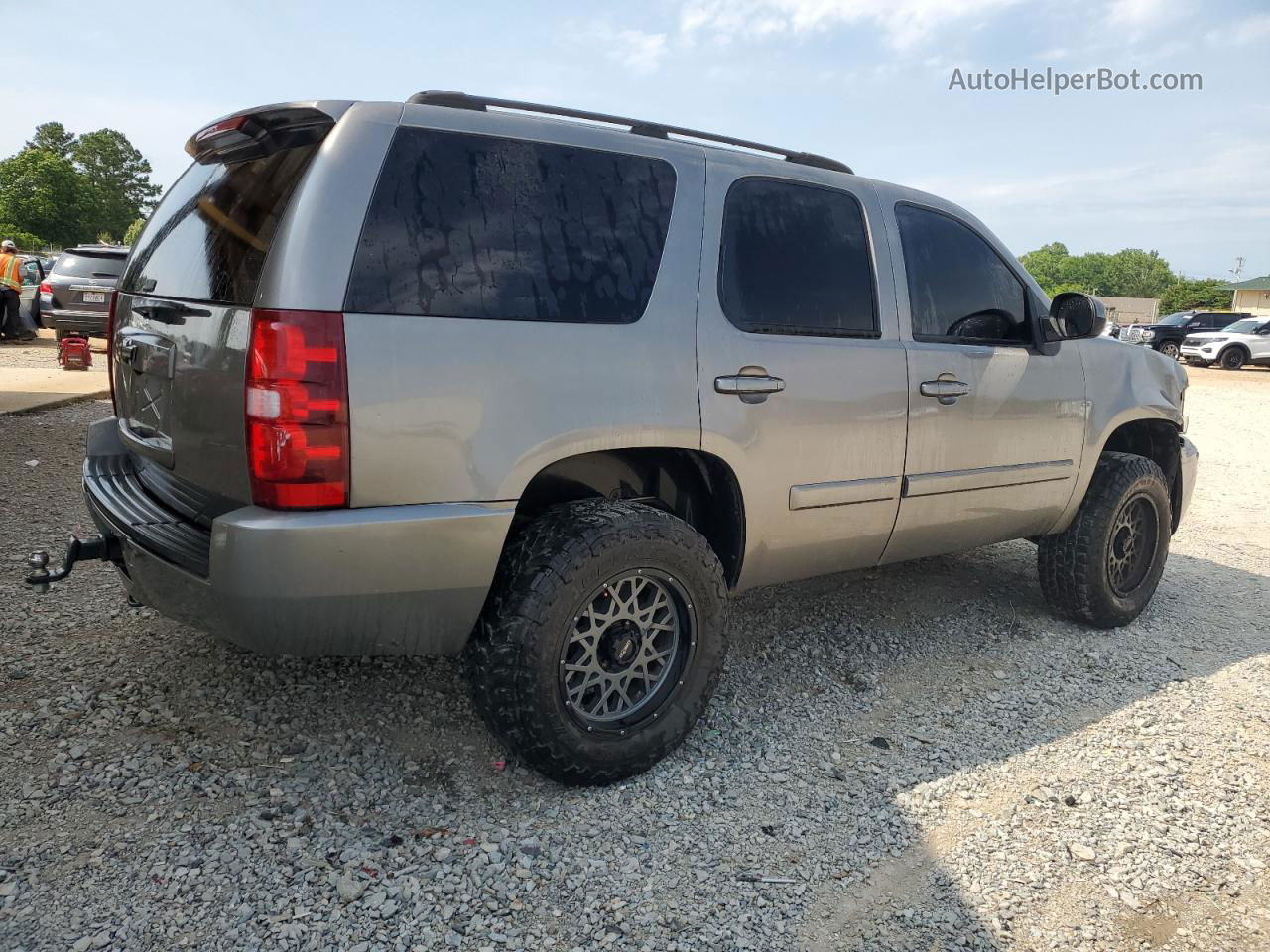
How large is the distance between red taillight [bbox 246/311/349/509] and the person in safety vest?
1373cm

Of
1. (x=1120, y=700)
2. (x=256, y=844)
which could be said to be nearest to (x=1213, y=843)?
(x=1120, y=700)

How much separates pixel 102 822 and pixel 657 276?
2.19 meters

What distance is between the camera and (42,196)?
219ft

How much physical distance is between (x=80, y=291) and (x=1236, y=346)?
2769cm

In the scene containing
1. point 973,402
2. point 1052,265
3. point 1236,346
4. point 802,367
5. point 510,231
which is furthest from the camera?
point 1052,265

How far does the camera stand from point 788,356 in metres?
3.11

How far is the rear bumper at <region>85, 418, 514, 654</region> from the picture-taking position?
90.0 inches

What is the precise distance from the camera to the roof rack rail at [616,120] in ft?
8.87

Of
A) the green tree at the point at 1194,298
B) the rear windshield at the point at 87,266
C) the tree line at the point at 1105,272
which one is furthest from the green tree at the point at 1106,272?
the rear windshield at the point at 87,266

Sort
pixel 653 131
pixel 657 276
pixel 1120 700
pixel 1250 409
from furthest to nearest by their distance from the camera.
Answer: pixel 1250 409
pixel 1120 700
pixel 653 131
pixel 657 276

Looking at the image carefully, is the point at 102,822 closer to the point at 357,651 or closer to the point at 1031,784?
the point at 357,651

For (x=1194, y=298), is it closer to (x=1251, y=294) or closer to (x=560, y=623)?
(x=1251, y=294)

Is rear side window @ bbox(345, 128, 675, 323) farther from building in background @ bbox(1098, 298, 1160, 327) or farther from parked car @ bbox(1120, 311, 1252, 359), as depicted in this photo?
building in background @ bbox(1098, 298, 1160, 327)

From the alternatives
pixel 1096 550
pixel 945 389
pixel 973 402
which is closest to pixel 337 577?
pixel 945 389
